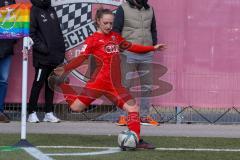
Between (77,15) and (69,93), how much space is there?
265 centimetres

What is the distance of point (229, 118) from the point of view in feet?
38.4

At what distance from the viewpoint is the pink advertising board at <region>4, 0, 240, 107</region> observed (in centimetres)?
1133

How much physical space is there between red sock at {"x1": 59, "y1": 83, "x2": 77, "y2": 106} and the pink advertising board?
2382 millimetres

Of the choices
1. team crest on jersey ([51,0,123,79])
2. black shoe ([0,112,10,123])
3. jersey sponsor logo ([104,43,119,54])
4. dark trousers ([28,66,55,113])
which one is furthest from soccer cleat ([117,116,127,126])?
jersey sponsor logo ([104,43,119,54])

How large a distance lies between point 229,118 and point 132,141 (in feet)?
12.9

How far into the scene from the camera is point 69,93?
898 cm

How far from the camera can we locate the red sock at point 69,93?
877 cm

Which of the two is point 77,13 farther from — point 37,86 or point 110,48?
point 110,48

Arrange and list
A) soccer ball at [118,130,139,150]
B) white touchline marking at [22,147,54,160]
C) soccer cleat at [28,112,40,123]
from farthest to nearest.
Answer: soccer cleat at [28,112,40,123]
soccer ball at [118,130,139,150]
white touchline marking at [22,147,54,160]

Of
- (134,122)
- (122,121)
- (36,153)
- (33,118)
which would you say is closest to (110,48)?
(134,122)

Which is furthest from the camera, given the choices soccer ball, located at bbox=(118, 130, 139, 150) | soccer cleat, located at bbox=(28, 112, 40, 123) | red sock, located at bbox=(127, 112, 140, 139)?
soccer cleat, located at bbox=(28, 112, 40, 123)

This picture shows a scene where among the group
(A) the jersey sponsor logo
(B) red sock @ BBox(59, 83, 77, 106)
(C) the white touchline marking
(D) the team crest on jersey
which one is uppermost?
(D) the team crest on jersey

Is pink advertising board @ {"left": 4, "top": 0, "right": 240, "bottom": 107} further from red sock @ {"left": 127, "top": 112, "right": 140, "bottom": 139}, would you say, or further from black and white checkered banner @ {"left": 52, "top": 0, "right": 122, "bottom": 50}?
red sock @ {"left": 127, "top": 112, "right": 140, "bottom": 139}

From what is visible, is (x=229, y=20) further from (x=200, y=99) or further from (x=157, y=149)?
(x=157, y=149)
